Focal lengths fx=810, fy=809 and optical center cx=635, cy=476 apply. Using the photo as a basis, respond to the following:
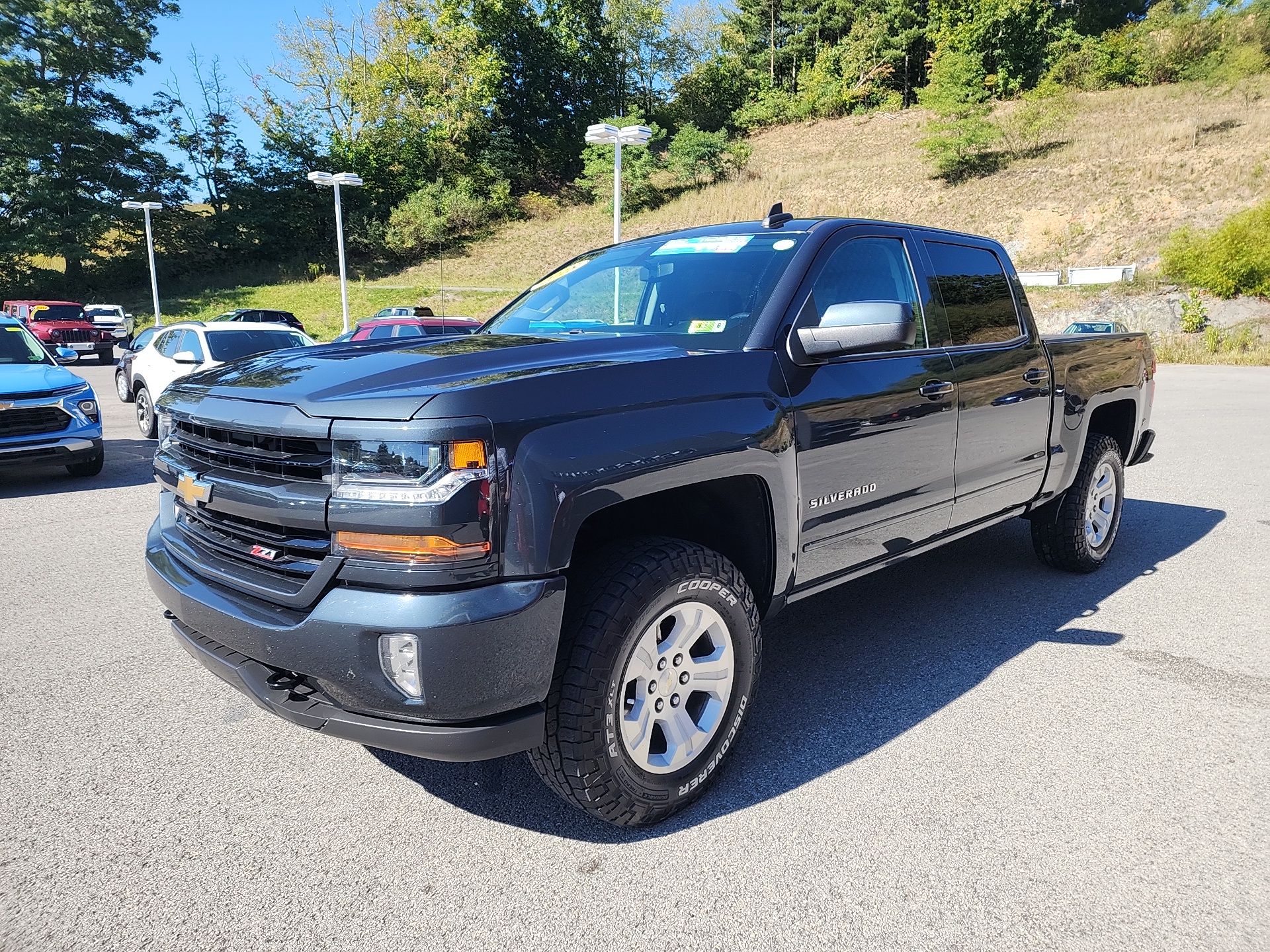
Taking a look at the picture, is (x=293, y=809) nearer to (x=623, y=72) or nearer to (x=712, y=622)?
(x=712, y=622)

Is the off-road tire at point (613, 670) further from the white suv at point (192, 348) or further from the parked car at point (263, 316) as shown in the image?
the parked car at point (263, 316)

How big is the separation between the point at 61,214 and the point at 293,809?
51986 millimetres

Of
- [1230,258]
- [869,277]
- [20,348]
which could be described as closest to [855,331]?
[869,277]

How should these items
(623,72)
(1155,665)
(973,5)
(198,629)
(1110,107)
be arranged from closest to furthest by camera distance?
(198,629)
(1155,665)
(1110,107)
(973,5)
(623,72)

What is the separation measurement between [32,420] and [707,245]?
711 centimetres

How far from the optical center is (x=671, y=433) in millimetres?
2414

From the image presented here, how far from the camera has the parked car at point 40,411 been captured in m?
7.32

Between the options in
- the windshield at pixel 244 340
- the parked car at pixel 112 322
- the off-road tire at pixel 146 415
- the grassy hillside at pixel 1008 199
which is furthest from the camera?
the grassy hillside at pixel 1008 199

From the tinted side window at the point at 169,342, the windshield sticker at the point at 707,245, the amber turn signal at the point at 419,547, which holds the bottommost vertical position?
the tinted side window at the point at 169,342

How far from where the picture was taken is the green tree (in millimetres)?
41500

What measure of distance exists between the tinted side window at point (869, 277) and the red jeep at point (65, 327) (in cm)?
2801

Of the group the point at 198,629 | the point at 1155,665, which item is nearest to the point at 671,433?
the point at 198,629

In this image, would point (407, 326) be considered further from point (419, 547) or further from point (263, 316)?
point (263, 316)

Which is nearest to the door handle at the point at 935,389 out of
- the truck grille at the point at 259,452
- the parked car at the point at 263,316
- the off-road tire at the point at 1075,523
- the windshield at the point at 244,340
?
the off-road tire at the point at 1075,523
